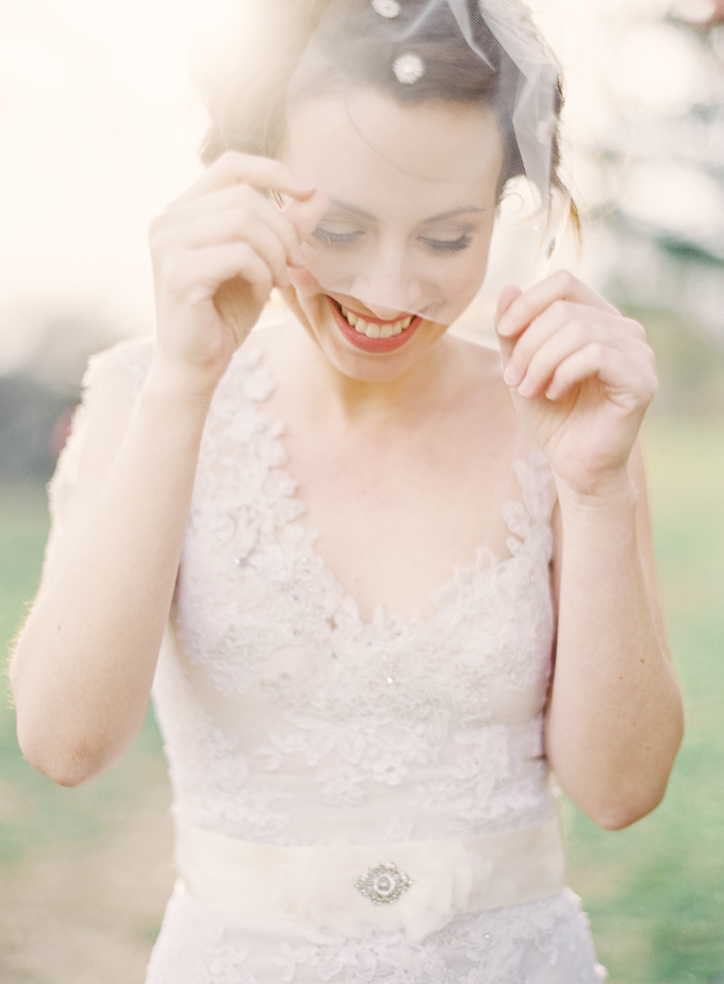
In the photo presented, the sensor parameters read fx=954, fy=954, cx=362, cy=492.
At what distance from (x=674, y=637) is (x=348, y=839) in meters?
5.86

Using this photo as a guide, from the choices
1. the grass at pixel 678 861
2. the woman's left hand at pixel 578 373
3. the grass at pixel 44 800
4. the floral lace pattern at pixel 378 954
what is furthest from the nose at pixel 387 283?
the grass at pixel 44 800

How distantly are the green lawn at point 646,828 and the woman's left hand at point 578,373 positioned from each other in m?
2.50

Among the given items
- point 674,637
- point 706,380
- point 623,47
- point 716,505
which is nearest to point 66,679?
point 623,47

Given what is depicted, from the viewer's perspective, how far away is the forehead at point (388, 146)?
116 cm

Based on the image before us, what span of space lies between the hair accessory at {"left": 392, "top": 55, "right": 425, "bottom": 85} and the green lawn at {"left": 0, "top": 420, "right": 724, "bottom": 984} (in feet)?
8.94

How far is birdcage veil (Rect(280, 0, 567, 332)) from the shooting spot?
3.79 ft

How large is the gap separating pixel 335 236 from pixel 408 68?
0.21 meters

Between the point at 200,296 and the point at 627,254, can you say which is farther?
the point at 627,254

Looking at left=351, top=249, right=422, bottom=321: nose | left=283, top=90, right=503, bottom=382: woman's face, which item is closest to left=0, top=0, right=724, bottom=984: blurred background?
left=283, top=90, right=503, bottom=382: woman's face

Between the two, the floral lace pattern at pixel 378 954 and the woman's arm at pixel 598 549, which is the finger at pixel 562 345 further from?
the floral lace pattern at pixel 378 954

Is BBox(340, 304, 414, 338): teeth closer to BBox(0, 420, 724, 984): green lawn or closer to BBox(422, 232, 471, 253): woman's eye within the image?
BBox(422, 232, 471, 253): woman's eye

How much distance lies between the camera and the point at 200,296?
3.66 ft

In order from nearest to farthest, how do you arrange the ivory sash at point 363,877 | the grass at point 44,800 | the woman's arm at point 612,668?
the woman's arm at point 612,668 → the ivory sash at point 363,877 → the grass at point 44,800

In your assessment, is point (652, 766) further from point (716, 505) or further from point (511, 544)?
point (716, 505)
